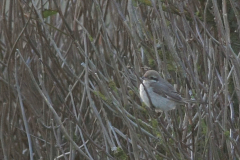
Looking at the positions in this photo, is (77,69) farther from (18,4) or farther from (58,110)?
(18,4)

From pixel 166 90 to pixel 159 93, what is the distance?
0.77ft

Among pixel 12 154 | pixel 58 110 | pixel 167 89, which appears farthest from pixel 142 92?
pixel 12 154

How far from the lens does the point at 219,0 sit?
323cm

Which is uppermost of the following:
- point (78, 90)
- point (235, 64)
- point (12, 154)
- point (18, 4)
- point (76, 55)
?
point (18, 4)

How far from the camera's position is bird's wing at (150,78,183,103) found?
3.14 m

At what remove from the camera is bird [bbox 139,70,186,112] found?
3.22 meters

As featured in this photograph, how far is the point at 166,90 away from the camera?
3.47 metres

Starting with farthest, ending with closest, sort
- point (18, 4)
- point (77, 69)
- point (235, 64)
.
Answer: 1. point (77, 69)
2. point (18, 4)
3. point (235, 64)

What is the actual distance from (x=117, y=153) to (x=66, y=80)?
1636mm

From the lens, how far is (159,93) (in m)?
3.70

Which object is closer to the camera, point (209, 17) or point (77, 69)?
point (209, 17)

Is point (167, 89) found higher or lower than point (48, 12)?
lower

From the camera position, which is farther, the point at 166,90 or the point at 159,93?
the point at 159,93

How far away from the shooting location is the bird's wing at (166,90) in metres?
3.14
